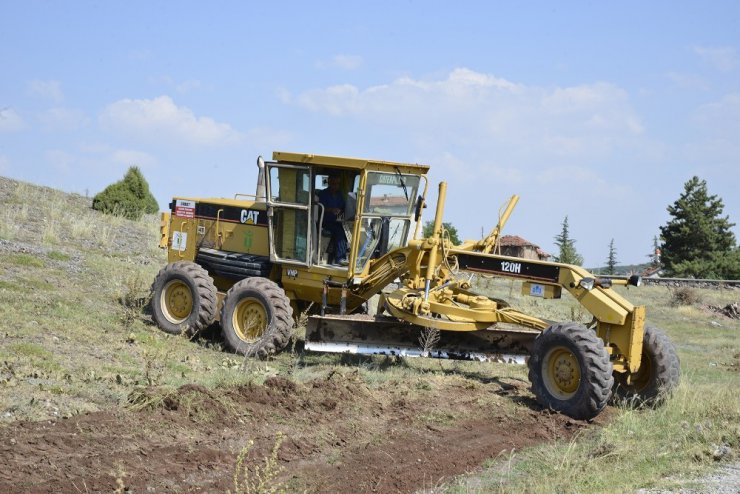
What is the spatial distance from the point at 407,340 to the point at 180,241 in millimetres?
4658

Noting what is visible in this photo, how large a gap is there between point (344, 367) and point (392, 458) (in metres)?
4.09

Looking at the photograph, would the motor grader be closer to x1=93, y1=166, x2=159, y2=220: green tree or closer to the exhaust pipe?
the exhaust pipe

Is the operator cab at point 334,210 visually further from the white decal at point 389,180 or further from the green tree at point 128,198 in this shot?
the green tree at point 128,198

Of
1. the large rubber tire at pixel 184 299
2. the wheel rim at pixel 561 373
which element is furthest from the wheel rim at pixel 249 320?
the wheel rim at pixel 561 373

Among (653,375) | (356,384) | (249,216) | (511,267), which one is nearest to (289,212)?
(249,216)

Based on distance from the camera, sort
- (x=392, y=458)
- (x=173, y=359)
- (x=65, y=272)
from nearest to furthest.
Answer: (x=392, y=458) → (x=173, y=359) → (x=65, y=272)

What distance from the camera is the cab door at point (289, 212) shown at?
13.2 meters

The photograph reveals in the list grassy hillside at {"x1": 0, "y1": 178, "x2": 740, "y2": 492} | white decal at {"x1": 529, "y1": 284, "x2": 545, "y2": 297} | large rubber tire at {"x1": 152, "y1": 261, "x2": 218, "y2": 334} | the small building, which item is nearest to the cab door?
large rubber tire at {"x1": 152, "y1": 261, "x2": 218, "y2": 334}

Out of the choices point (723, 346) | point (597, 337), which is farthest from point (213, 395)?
point (723, 346)

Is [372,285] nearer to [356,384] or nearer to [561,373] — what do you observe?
[356,384]

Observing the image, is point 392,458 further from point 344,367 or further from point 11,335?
point 11,335

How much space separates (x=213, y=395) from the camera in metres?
8.74

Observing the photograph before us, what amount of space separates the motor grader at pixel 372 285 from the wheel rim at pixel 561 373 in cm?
1

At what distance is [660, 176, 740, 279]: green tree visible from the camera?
47000 mm
